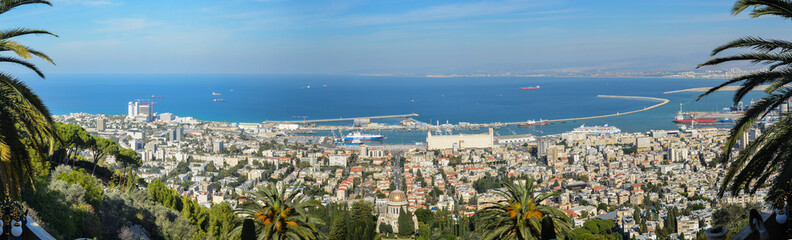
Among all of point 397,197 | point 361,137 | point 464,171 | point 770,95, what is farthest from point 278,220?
point 361,137

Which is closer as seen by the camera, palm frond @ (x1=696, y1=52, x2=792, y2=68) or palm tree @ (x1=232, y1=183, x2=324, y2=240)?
palm frond @ (x1=696, y1=52, x2=792, y2=68)

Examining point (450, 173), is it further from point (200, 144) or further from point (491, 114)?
point (491, 114)

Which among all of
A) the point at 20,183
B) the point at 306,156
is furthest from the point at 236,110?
the point at 20,183

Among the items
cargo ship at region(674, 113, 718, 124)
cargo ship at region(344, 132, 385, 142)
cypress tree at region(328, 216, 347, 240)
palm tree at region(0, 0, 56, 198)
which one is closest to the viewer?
palm tree at region(0, 0, 56, 198)

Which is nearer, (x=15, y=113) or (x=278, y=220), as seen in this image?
(x=15, y=113)

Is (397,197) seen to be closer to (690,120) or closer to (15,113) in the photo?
(15,113)

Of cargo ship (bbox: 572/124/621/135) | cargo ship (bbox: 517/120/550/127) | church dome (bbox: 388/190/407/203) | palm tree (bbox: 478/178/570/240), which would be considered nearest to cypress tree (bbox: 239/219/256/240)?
palm tree (bbox: 478/178/570/240)

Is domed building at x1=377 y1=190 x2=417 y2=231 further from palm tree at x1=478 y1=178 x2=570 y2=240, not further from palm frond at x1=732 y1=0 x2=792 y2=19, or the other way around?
palm frond at x1=732 y1=0 x2=792 y2=19

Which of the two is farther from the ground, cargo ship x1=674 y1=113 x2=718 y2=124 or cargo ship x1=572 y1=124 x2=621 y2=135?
cargo ship x1=674 y1=113 x2=718 y2=124

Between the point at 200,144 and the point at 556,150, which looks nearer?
the point at 556,150

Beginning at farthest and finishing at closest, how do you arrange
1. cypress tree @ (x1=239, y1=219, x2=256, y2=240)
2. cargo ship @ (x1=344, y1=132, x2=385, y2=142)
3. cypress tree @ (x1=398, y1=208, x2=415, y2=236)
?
cargo ship @ (x1=344, y1=132, x2=385, y2=142) < cypress tree @ (x1=398, y1=208, x2=415, y2=236) < cypress tree @ (x1=239, y1=219, x2=256, y2=240)

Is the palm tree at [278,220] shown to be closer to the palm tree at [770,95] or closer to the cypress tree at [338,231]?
the palm tree at [770,95]
